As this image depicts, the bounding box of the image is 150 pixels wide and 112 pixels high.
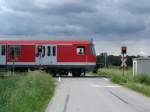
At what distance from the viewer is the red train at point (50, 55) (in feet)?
177

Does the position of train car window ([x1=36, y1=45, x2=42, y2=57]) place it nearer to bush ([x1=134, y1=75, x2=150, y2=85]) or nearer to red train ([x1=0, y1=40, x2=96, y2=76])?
red train ([x1=0, y1=40, x2=96, y2=76])

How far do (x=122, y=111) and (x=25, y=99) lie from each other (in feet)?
11.7

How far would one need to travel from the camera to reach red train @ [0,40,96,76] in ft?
177

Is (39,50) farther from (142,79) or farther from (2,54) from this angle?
(142,79)

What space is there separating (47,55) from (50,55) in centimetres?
30

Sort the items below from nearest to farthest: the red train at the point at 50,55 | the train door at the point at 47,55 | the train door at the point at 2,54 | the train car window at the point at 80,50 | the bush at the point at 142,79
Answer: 1. the bush at the point at 142,79
2. the red train at the point at 50,55
3. the train car window at the point at 80,50
4. the train door at the point at 47,55
5. the train door at the point at 2,54

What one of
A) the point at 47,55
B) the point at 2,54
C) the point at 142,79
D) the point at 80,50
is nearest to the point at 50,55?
the point at 47,55

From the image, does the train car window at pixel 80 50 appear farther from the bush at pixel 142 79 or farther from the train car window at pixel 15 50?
the bush at pixel 142 79

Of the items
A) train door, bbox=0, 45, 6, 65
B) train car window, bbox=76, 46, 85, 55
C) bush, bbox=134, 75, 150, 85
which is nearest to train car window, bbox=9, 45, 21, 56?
train door, bbox=0, 45, 6, 65

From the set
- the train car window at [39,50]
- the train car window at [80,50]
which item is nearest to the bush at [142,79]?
the train car window at [80,50]

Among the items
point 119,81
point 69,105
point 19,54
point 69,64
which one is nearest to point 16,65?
point 19,54

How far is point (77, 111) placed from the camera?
19859mm

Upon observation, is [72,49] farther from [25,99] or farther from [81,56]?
[25,99]

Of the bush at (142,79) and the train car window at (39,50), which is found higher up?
the train car window at (39,50)
